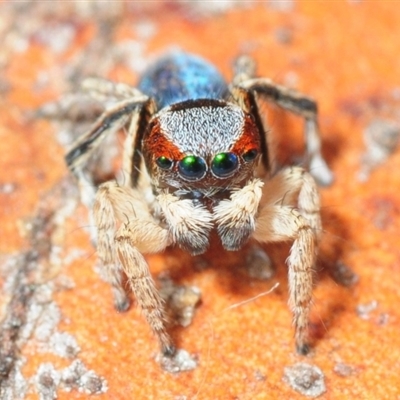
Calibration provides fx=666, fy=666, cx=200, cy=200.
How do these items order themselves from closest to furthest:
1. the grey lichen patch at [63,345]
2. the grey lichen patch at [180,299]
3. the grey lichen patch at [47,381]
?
the grey lichen patch at [47,381]
the grey lichen patch at [63,345]
the grey lichen patch at [180,299]

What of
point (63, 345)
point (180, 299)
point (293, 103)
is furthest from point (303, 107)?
point (63, 345)

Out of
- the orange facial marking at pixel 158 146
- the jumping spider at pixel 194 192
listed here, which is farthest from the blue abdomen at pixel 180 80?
the orange facial marking at pixel 158 146

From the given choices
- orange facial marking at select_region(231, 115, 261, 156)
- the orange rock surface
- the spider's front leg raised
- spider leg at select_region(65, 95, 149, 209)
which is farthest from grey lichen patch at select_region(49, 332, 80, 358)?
the spider's front leg raised

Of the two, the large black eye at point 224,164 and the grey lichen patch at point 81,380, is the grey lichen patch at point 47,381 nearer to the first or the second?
the grey lichen patch at point 81,380

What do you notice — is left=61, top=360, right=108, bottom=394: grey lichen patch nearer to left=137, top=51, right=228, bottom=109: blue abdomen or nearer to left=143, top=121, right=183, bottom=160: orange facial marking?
left=143, top=121, right=183, bottom=160: orange facial marking

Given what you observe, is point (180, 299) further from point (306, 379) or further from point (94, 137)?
point (94, 137)

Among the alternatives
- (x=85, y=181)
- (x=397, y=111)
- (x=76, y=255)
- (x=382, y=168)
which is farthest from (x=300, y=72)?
(x=76, y=255)
